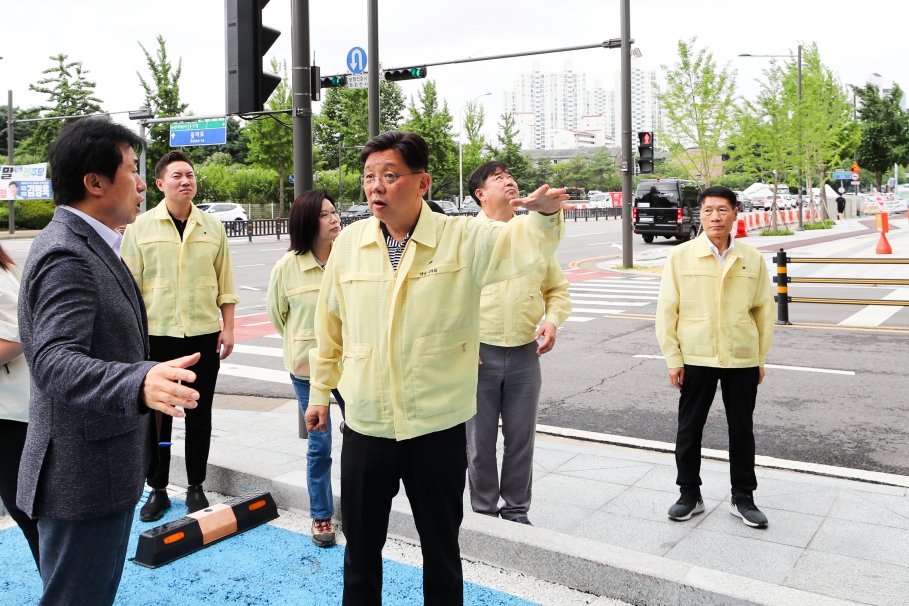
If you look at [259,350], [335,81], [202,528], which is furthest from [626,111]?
[202,528]

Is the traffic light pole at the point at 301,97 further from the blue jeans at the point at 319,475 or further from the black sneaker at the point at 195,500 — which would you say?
A: the black sneaker at the point at 195,500

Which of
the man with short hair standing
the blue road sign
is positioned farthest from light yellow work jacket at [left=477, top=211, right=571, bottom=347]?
the blue road sign

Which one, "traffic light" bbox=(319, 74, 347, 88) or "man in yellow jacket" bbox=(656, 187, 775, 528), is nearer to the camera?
"man in yellow jacket" bbox=(656, 187, 775, 528)

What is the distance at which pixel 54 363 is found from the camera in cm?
219

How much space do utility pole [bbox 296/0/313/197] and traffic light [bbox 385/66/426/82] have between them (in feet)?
46.7

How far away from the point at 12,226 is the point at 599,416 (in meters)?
38.0

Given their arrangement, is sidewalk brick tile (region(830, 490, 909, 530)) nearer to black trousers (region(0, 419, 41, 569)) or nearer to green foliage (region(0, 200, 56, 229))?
black trousers (region(0, 419, 41, 569))

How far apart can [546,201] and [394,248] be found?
2.26 ft

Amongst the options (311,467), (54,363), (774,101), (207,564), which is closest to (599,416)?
(311,467)

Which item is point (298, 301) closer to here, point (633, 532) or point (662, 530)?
point (633, 532)

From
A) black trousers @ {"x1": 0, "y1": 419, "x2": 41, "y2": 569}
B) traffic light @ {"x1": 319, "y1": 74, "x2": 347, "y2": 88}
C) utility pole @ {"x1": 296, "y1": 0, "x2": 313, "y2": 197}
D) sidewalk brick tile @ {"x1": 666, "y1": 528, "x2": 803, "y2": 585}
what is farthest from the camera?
traffic light @ {"x1": 319, "y1": 74, "x2": 347, "y2": 88}

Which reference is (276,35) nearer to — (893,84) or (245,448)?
(245,448)

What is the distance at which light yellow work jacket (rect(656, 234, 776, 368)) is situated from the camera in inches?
177

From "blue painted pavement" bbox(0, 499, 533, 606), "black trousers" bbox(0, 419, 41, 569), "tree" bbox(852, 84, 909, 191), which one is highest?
"tree" bbox(852, 84, 909, 191)
